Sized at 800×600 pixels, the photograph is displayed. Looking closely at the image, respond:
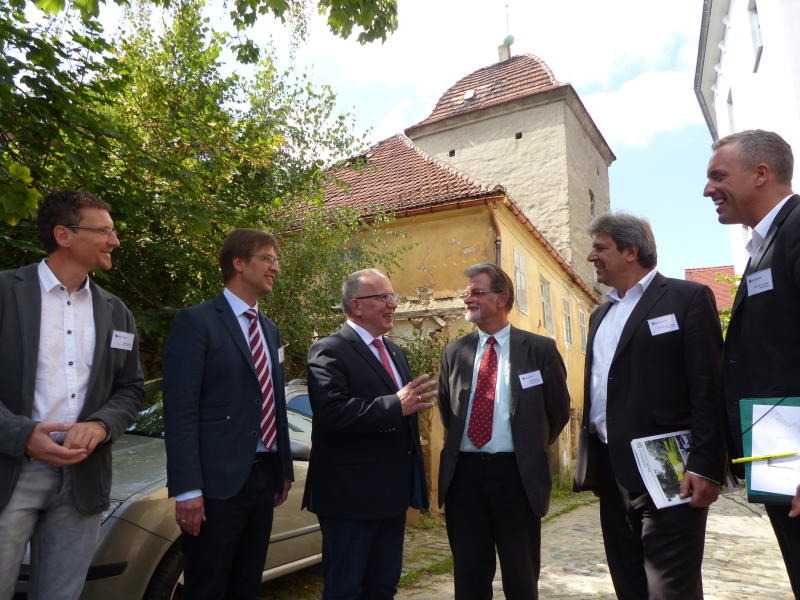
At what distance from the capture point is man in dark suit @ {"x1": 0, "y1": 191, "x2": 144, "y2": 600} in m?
2.40

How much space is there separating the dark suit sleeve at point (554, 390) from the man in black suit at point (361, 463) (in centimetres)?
77

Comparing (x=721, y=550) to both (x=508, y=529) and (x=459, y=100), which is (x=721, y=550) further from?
(x=459, y=100)

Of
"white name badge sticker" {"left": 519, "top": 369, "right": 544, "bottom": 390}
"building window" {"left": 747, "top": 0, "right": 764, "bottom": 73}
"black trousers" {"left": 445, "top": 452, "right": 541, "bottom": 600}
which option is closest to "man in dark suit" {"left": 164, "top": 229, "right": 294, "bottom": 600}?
"black trousers" {"left": 445, "top": 452, "right": 541, "bottom": 600}

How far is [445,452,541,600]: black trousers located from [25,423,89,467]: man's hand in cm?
184

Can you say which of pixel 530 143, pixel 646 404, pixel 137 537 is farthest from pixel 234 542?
pixel 530 143

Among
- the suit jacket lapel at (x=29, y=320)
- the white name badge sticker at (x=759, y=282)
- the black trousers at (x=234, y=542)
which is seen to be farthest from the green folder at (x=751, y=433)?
the suit jacket lapel at (x=29, y=320)

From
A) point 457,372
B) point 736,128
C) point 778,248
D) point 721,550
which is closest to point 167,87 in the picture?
point 457,372

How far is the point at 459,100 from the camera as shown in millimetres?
21750

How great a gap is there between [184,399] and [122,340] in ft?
1.32

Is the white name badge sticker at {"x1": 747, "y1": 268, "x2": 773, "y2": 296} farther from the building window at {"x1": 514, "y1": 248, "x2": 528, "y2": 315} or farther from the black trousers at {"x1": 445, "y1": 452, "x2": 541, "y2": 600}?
the building window at {"x1": 514, "y1": 248, "x2": 528, "y2": 315}

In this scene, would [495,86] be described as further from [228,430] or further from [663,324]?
[228,430]

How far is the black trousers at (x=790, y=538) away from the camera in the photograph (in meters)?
2.01

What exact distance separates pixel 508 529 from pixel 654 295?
1.37 m

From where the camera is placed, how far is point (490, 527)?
3318 mm
